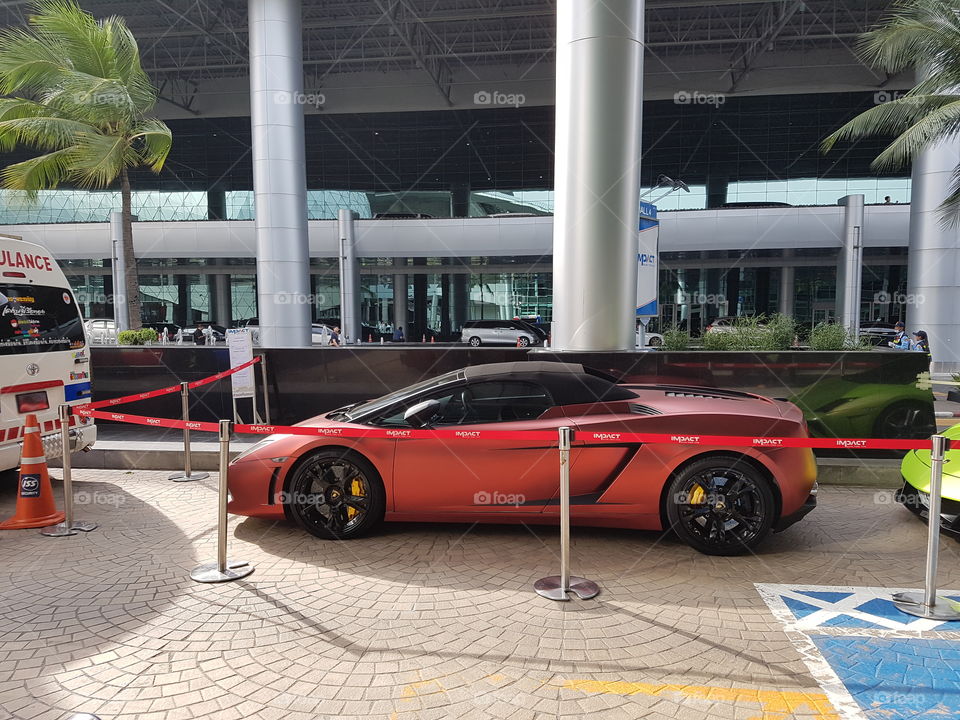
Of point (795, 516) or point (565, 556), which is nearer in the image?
point (565, 556)

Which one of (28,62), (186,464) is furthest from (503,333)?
(186,464)

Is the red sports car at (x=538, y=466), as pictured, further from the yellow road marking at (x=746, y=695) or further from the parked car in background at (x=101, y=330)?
the parked car in background at (x=101, y=330)

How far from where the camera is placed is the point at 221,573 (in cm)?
456

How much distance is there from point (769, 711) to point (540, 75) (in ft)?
111

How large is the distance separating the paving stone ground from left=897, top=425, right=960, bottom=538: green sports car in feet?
0.76

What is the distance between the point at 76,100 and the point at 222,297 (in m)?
29.0

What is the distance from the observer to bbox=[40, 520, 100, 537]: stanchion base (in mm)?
5533

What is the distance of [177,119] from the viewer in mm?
38219

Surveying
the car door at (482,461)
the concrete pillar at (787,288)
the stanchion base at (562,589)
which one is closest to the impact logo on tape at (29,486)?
the car door at (482,461)

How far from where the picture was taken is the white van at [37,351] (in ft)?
19.7

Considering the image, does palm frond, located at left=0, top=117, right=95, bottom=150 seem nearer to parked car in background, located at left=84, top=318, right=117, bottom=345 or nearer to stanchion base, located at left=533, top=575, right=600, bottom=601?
stanchion base, located at left=533, top=575, right=600, bottom=601

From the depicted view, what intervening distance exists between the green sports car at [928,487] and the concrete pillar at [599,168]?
4.01 m

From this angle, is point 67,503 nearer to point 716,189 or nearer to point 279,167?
point 279,167

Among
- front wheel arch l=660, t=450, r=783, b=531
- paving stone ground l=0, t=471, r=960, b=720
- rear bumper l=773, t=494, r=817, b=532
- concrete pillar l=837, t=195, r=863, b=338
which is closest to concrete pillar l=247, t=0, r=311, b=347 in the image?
paving stone ground l=0, t=471, r=960, b=720
